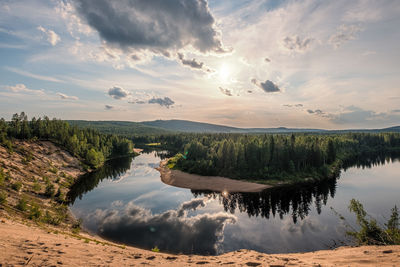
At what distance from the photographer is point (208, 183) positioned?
2566 inches

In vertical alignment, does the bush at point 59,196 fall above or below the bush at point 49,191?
below

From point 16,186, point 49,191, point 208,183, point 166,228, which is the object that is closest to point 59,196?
point 49,191

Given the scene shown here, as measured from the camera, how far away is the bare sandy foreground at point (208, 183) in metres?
59.6

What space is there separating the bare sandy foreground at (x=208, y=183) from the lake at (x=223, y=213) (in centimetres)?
358

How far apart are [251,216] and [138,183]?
41.7m

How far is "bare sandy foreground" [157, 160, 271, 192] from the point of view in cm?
5959

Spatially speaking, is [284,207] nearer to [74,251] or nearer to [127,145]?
[74,251]

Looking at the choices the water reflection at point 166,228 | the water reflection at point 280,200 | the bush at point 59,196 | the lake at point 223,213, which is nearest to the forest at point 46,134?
the lake at point 223,213

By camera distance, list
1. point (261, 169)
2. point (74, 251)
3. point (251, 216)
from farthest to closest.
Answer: point (261, 169) < point (251, 216) < point (74, 251)

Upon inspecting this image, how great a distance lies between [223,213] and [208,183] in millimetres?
22763

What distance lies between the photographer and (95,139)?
10850cm

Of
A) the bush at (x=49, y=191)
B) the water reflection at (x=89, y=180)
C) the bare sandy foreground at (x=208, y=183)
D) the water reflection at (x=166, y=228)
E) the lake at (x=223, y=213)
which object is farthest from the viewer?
the bare sandy foreground at (x=208, y=183)

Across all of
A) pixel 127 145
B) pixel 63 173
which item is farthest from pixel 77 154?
pixel 127 145

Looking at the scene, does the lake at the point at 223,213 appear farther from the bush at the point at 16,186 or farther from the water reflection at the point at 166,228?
the bush at the point at 16,186
